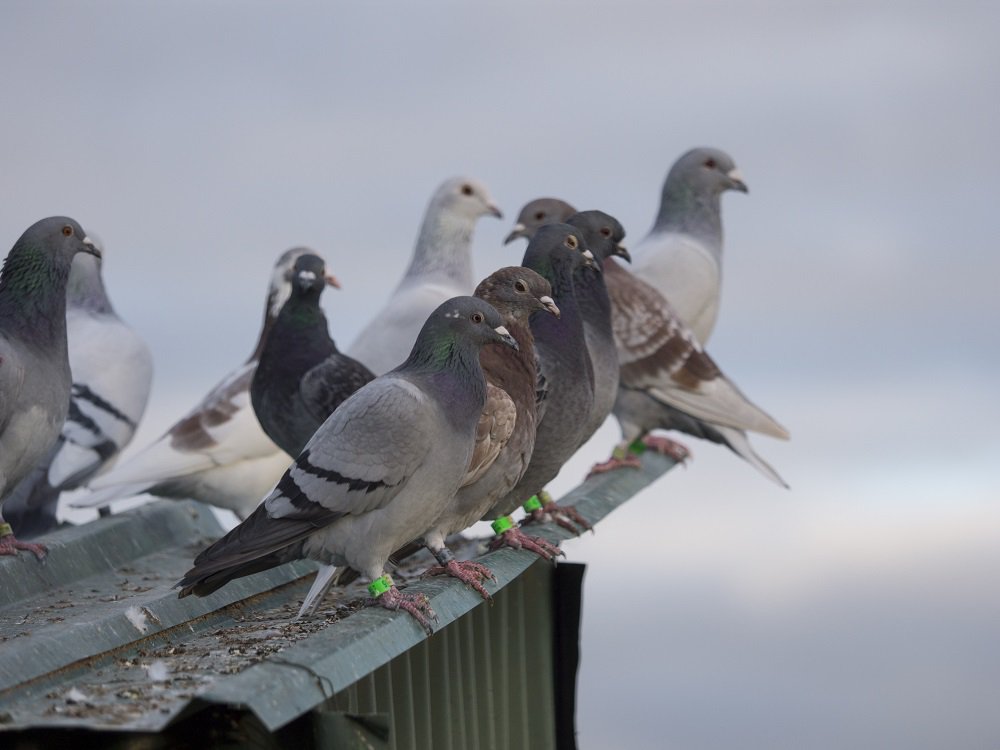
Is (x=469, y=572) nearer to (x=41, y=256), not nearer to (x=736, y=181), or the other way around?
(x=41, y=256)

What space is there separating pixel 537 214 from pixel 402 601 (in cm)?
496

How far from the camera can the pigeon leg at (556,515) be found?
28.2 ft

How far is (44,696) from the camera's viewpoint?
18.0ft

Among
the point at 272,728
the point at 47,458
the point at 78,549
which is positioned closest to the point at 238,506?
the point at 47,458

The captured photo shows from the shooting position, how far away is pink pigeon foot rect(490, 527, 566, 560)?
7691mm

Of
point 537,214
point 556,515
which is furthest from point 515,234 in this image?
point 556,515

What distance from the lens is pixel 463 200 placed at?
1148 centimetres

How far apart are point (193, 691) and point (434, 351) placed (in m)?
1.83

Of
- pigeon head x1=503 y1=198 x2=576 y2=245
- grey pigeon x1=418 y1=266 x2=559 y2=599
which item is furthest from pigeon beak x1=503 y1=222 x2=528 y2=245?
grey pigeon x1=418 y1=266 x2=559 y2=599

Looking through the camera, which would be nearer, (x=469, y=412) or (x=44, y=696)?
(x=44, y=696)

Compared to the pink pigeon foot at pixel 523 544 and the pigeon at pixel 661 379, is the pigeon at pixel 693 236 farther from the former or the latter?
the pink pigeon foot at pixel 523 544

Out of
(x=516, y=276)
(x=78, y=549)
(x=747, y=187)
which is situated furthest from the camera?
(x=747, y=187)

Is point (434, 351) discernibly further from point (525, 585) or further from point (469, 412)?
point (525, 585)

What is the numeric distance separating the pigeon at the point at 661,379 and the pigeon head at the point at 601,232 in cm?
168
